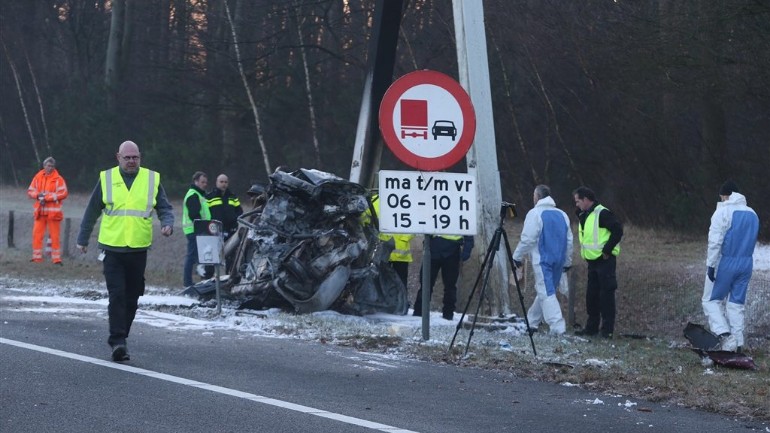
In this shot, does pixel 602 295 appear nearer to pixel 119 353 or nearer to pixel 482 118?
pixel 482 118

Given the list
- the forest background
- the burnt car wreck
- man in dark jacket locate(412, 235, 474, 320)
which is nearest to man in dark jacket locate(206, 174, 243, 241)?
the forest background

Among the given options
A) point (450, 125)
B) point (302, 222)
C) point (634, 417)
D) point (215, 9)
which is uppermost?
point (215, 9)

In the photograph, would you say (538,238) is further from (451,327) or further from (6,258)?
(6,258)

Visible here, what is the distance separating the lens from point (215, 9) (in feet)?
132

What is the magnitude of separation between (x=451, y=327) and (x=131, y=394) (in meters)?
6.21

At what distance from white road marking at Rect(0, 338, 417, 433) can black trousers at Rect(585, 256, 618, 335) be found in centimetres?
711

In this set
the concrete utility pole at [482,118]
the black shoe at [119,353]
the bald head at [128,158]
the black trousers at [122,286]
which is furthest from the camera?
the concrete utility pole at [482,118]

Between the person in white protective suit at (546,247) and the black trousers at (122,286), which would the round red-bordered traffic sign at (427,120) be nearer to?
the black trousers at (122,286)

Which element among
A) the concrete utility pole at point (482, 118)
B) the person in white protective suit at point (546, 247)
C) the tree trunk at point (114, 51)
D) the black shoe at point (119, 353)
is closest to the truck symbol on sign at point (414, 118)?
the concrete utility pole at point (482, 118)

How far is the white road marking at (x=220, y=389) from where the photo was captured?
7.99 m

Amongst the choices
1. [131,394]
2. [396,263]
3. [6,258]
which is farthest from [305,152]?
[131,394]

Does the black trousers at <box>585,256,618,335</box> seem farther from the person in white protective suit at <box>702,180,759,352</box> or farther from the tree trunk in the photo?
the tree trunk

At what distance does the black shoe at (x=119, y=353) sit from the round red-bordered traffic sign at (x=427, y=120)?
2.91 metres

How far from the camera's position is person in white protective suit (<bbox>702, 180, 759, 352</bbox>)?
44.1 feet
